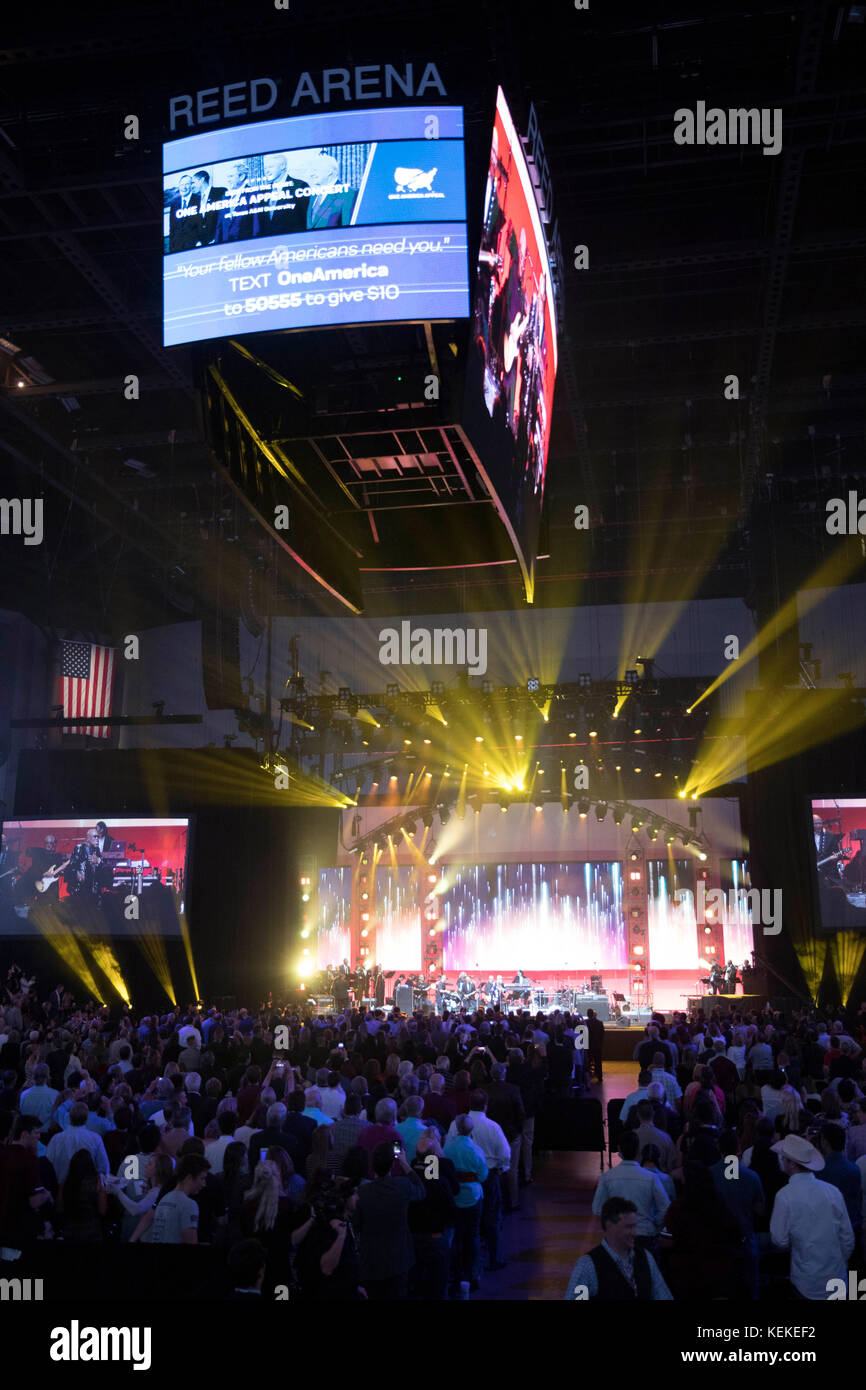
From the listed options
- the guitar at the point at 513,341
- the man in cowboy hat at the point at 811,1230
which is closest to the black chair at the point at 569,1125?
the man in cowboy hat at the point at 811,1230

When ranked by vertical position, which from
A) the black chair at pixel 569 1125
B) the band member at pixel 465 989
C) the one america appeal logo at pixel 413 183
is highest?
the one america appeal logo at pixel 413 183

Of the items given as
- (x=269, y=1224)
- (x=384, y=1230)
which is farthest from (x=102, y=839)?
(x=269, y=1224)

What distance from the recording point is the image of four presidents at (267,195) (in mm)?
4945

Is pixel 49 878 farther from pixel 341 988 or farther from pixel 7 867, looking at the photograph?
pixel 341 988

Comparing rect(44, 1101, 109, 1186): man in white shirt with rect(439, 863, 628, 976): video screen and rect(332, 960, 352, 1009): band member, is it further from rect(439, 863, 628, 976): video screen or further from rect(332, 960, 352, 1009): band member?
Result: rect(439, 863, 628, 976): video screen

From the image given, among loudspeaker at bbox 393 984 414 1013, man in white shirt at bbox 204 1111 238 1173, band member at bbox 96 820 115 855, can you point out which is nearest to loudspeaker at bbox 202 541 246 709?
band member at bbox 96 820 115 855

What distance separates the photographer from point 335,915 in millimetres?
27156

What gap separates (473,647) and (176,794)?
651cm

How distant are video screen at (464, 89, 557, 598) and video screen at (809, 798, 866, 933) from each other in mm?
11465

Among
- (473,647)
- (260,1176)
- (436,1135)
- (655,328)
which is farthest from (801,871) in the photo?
(260,1176)

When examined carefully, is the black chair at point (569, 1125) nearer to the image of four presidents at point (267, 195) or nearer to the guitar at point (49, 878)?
the image of four presidents at point (267, 195)

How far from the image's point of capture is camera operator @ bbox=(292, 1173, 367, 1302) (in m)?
4.46

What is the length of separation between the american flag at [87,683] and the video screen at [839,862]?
38.5 ft

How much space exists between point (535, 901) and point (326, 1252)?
22.8 metres
